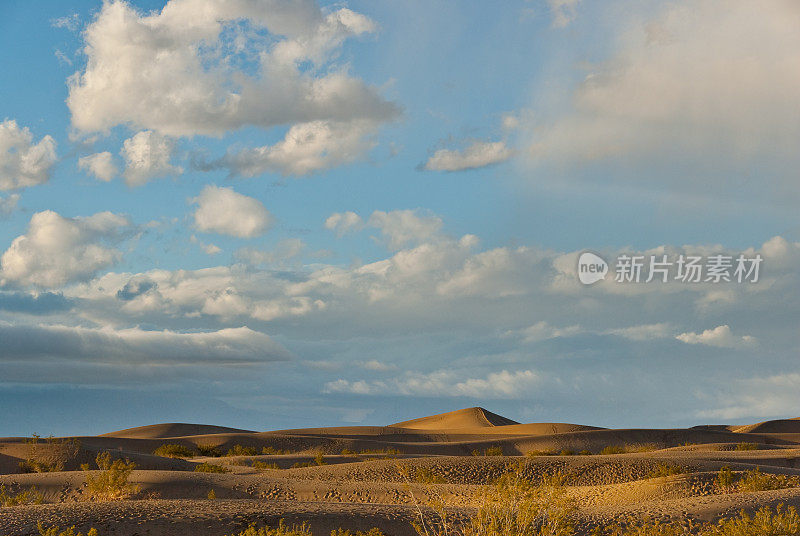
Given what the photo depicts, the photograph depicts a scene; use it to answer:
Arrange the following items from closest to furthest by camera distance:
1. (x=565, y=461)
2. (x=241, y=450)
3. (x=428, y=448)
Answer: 1. (x=565, y=461)
2. (x=241, y=450)
3. (x=428, y=448)

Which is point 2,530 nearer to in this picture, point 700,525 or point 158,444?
point 700,525

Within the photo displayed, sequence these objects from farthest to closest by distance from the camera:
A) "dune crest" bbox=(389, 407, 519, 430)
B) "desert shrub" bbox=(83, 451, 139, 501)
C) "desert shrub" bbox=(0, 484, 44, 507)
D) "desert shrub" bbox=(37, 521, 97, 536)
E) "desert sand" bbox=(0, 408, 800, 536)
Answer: "dune crest" bbox=(389, 407, 519, 430)
"desert shrub" bbox=(83, 451, 139, 501)
"desert shrub" bbox=(0, 484, 44, 507)
"desert sand" bbox=(0, 408, 800, 536)
"desert shrub" bbox=(37, 521, 97, 536)

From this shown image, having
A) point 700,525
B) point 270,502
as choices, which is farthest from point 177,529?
point 700,525

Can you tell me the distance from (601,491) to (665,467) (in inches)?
Answer: 262

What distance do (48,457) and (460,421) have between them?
6833 cm

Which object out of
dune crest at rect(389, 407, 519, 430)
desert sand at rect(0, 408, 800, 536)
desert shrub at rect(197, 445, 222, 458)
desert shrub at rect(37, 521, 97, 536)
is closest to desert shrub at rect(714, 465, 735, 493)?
desert sand at rect(0, 408, 800, 536)

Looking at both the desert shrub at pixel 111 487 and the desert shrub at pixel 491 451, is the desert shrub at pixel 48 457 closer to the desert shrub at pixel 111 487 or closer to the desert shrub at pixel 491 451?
the desert shrub at pixel 111 487

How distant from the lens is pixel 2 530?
16.1 m

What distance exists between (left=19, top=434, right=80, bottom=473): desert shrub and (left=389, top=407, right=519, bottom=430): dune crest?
6285cm

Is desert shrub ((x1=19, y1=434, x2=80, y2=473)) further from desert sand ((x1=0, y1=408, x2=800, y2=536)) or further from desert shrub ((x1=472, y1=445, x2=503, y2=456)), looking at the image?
desert shrub ((x1=472, y1=445, x2=503, y2=456))

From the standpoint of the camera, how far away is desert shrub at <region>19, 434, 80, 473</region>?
36.7 meters

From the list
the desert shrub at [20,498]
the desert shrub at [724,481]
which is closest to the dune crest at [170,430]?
the desert shrub at [20,498]

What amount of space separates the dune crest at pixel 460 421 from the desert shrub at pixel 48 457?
62852 mm

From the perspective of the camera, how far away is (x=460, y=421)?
101 metres
